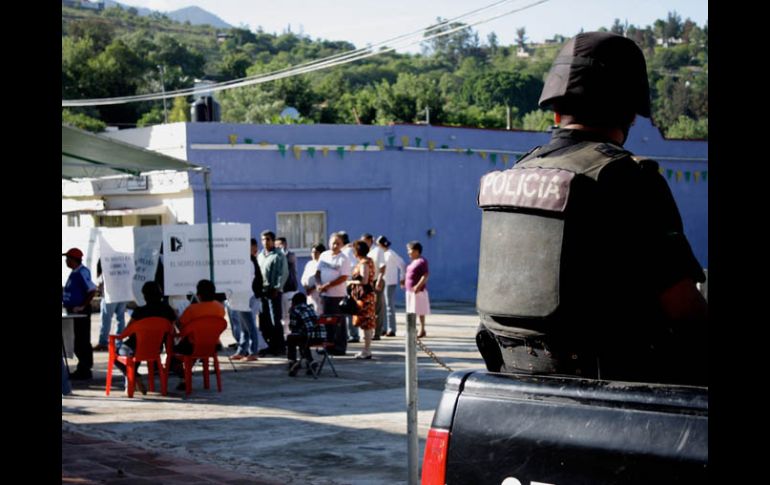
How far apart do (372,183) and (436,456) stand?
25.4 metres

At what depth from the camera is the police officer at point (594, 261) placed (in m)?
2.92

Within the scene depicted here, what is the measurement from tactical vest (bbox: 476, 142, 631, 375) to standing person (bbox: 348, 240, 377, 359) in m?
12.3

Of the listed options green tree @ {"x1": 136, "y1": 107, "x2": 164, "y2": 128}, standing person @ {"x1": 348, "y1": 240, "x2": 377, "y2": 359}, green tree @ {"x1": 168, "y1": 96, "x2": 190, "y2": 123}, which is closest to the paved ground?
standing person @ {"x1": 348, "y1": 240, "x2": 377, "y2": 359}

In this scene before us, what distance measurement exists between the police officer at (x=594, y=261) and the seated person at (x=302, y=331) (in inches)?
406

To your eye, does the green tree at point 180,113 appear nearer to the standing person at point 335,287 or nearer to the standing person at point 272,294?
the standing person at point 272,294

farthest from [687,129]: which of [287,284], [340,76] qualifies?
[287,284]

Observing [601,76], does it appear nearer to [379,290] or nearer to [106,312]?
[106,312]

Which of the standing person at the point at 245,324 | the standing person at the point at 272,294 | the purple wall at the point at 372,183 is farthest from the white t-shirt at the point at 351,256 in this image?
the purple wall at the point at 372,183

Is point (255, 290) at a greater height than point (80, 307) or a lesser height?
greater

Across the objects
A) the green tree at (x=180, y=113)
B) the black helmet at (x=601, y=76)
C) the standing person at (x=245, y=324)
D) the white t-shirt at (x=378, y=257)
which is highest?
the green tree at (x=180, y=113)

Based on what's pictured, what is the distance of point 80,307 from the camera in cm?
1396

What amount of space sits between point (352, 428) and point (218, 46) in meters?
159

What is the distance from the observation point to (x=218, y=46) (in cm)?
16425
